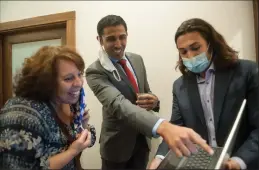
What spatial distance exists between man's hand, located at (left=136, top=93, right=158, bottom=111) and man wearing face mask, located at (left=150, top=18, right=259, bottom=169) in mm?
72

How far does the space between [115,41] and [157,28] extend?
9.6 inches

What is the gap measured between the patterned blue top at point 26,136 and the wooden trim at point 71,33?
27cm

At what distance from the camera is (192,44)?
2.41ft

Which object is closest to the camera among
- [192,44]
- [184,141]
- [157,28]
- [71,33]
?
[184,141]

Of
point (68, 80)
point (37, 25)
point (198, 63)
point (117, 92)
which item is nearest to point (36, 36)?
point (37, 25)

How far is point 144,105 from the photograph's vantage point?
32.0 inches

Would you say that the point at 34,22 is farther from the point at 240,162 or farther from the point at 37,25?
the point at 240,162

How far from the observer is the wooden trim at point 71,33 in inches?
33.1

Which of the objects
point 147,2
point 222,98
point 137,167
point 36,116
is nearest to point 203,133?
point 222,98

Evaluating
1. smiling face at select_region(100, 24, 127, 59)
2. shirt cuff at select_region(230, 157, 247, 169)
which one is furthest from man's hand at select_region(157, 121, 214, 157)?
smiling face at select_region(100, 24, 127, 59)

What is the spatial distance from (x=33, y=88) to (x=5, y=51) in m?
0.17

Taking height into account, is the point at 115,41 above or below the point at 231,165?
above

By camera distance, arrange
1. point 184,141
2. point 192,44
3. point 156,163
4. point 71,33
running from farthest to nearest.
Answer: point 71,33, point 192,44, point 156,163, point 184,141

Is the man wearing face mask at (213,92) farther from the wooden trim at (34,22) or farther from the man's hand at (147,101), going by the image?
the wooden trim at (34,22)
